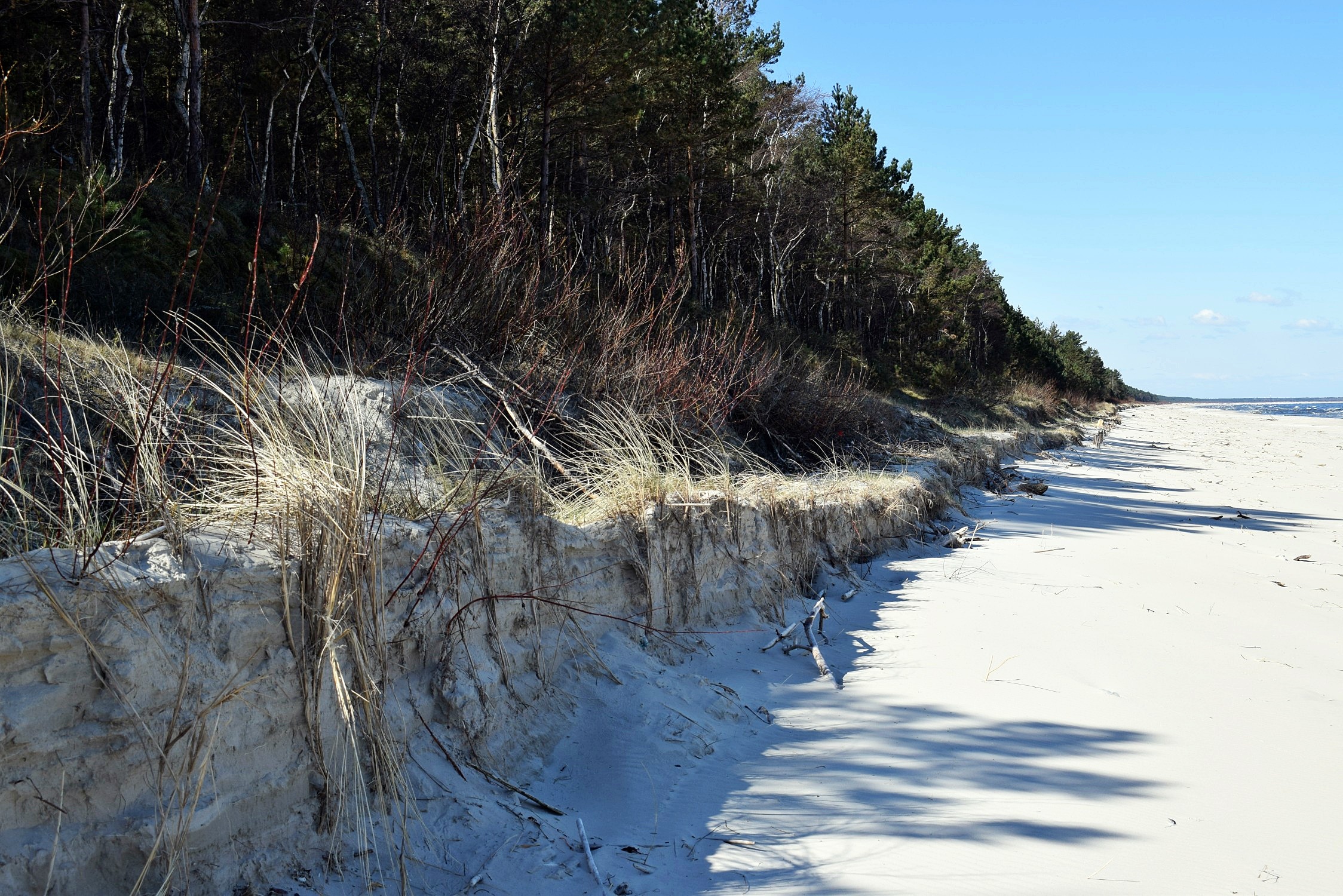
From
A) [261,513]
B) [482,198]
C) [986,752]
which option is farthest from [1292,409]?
[261,513]

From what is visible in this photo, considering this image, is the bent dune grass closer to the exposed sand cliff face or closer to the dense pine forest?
the exposed sand cliff face

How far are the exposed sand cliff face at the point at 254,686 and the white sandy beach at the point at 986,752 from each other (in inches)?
19.1

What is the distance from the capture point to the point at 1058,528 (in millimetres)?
9367

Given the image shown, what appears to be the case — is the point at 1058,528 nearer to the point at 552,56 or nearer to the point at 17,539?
the point at 17,539

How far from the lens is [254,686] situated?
2.39 meters

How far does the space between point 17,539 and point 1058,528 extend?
9444mm

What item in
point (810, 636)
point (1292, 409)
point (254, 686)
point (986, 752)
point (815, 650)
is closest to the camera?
point (254, 686)

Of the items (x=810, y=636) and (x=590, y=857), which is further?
(x=810, y=636)

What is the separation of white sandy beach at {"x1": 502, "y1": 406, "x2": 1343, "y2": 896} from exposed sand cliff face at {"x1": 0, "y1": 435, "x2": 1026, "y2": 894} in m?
0.48

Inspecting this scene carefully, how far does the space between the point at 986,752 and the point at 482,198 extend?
556 inches

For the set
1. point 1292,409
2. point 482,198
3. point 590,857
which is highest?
point 482,198

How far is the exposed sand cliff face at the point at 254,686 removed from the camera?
198 centimetres

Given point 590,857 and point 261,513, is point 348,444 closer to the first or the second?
point 261,513

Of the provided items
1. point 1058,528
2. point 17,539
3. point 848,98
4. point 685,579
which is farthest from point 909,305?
point 17,539
